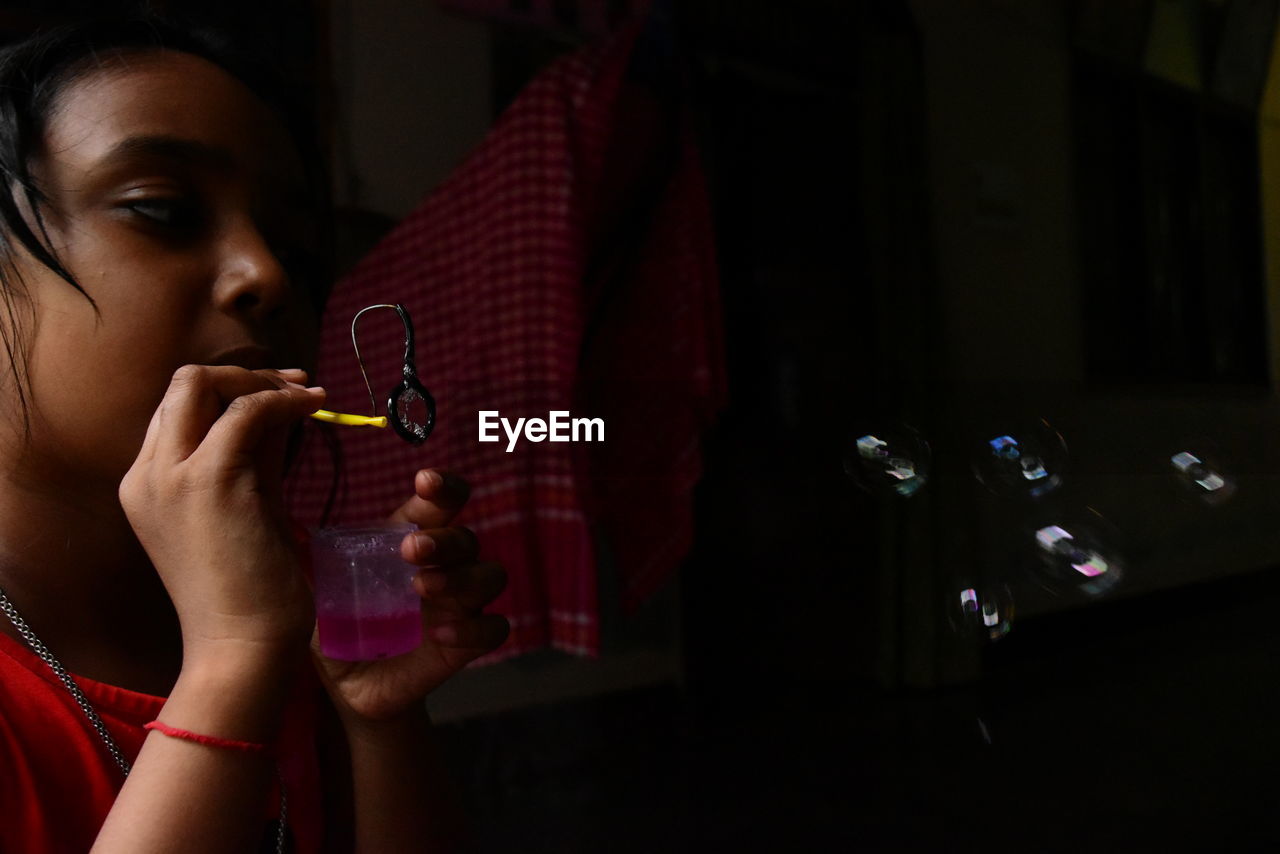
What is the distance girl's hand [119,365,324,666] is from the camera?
405 millimetres

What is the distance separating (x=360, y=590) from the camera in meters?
0.47

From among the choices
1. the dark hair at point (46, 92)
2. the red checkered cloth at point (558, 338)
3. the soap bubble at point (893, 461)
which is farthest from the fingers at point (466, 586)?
the soap bubble at point (893, 461)

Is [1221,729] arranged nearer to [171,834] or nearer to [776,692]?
[776,692]

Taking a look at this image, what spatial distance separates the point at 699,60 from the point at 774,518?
726 mm

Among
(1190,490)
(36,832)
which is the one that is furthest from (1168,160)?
(36,832)

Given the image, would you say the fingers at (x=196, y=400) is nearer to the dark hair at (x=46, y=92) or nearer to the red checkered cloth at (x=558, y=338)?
the dark hair at (x=46, y=92)

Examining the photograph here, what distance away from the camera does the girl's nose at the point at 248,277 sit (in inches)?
19.4

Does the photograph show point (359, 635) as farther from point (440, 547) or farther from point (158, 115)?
point (158, 115)

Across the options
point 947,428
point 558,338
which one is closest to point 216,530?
point 558,338

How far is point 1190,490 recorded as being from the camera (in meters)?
0.81

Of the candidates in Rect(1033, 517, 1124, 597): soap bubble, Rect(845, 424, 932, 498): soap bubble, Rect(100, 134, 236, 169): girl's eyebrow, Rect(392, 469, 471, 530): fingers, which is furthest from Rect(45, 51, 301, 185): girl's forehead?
Rect(1033, 517, 1124, 597): soap bubble

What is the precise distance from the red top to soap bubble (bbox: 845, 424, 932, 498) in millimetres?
743

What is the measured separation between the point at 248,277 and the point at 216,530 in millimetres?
161

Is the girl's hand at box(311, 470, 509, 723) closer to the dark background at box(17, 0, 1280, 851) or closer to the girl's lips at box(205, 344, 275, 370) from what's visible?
the girl's lips at box(205, 344, 275, 370)
